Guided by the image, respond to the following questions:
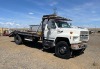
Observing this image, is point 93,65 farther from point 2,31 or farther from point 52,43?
point 2,31

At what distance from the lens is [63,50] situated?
1175cm

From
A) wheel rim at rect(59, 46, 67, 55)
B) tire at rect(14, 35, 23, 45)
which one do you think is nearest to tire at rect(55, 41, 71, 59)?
wheel rim at rect(59, 46, 67, 55)

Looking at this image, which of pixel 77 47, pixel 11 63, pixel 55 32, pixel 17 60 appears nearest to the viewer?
pixel 11 63

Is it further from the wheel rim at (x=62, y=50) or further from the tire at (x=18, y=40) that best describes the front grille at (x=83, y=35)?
the tire at (x=18, y=40)

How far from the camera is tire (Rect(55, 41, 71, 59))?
11.5m

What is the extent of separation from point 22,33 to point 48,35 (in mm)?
3636

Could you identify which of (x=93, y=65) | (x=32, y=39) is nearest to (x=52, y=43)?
(x=32, y=39)

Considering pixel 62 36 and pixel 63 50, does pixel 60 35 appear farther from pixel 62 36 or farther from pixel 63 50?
pixel 63 50

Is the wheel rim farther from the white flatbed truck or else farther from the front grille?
the front grille

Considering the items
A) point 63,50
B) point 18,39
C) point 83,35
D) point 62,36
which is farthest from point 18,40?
point 83,35

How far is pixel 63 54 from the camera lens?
38.4 ft

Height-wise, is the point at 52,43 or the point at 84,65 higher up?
the point at 52,43

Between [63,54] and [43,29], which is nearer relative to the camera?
[63,54]

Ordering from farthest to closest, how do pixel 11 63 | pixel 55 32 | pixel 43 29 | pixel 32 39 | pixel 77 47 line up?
pixel 32 39
pixel 43 29
pixel 55 32
pixel 77 47
pixel 11 63
